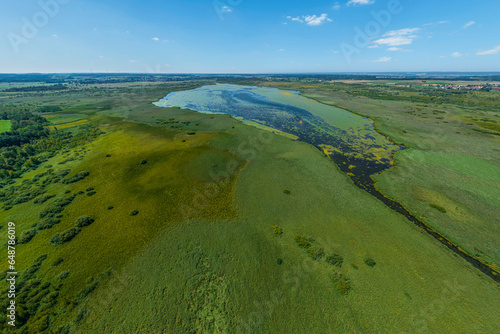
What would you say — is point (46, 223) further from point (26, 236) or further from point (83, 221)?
point (83, 221)

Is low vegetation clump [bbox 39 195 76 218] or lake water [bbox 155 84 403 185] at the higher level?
lake water [bbox 155 84 403 185]

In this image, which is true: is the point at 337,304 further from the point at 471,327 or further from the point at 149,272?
the point at 149,272

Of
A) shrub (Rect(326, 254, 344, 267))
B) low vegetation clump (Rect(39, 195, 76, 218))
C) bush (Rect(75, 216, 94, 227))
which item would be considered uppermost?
low vegetation clump (Rect(39, 195, 76, 218))

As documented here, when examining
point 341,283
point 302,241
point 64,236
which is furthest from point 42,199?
point 341,283

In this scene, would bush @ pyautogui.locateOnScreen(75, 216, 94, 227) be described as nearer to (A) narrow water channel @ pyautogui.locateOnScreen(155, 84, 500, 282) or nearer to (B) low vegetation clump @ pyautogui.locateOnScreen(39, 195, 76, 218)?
(B) low vegetation clump @ pyautogui.locateOnScreen(39, 195, 76, 218)

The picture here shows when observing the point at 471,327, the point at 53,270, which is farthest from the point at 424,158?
the point at 53,270

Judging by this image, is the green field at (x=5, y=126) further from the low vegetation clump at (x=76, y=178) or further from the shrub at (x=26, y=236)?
the shrub at (x=26, y=236)

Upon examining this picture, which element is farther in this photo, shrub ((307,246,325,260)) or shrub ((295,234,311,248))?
shrub ((295,234,311,248))

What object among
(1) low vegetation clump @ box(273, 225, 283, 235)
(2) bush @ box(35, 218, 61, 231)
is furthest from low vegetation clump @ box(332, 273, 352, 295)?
(2) bush @ box(35, 218, 61, 231)
